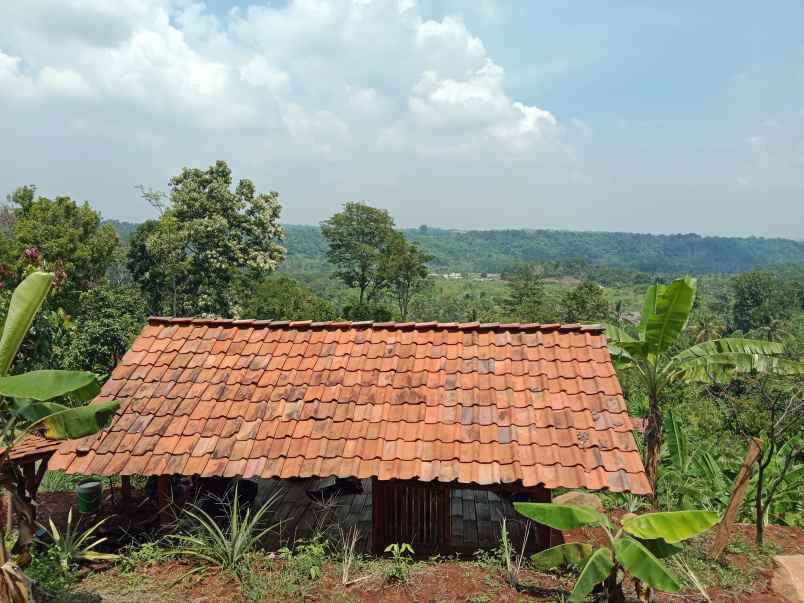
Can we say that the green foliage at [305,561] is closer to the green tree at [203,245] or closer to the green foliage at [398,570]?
the green foliage at [398,570]

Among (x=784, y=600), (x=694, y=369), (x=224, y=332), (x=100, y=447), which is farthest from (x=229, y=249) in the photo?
(x=784, y=600)

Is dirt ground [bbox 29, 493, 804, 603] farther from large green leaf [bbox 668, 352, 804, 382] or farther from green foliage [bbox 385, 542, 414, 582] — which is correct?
large green leaf [bbox 668, 352, 804, 382]

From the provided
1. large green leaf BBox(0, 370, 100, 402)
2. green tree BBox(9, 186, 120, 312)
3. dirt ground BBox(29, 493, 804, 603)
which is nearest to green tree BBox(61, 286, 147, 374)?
green tree BBox(9, 186, 120, 312)

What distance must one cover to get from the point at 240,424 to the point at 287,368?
1.21m

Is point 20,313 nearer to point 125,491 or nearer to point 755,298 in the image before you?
point 125,491

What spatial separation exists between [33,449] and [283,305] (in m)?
27.2

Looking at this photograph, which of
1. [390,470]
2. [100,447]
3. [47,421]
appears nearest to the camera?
[47,421]

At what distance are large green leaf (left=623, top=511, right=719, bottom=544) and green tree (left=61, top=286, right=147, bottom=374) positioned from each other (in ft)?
57.7

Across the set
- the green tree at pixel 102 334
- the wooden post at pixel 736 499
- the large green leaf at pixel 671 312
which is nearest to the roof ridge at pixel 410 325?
the large green leaf at pixel 671 312

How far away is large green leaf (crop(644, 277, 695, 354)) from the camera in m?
8.16

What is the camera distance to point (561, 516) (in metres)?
5.45

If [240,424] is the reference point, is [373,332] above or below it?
above

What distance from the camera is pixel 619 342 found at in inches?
360

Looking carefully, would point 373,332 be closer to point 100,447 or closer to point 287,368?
point 287,368
